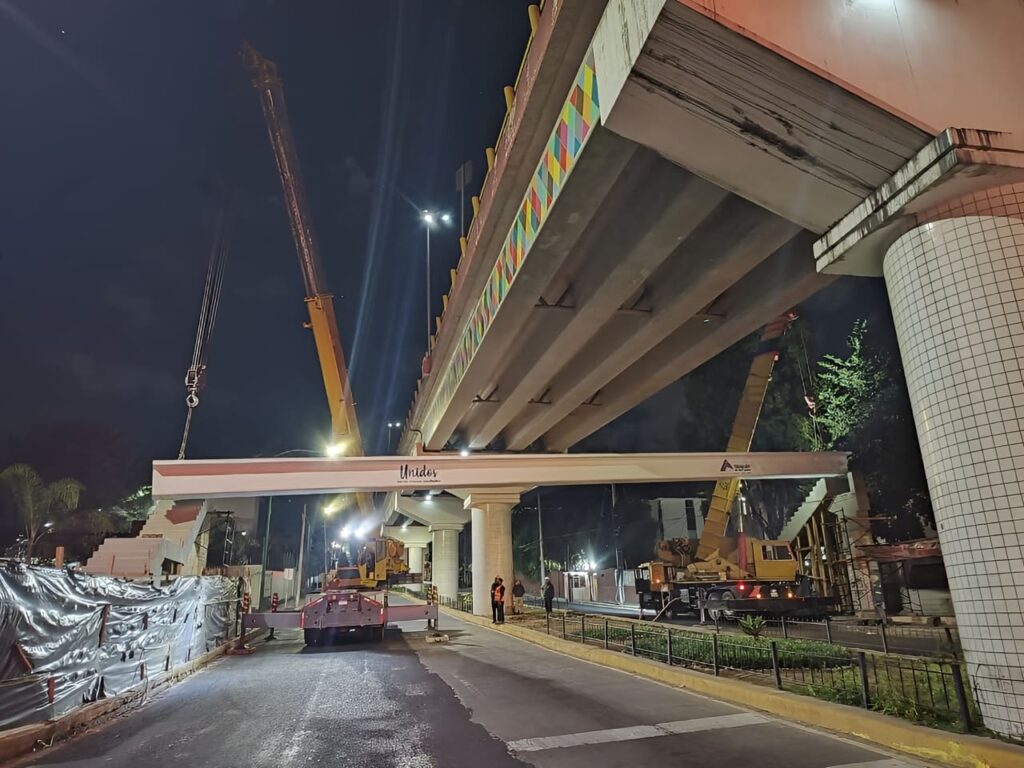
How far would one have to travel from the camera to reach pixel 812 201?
7238 mm

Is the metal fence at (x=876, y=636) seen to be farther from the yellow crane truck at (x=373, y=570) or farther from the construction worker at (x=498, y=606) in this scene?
the yellow crane truck at (x=373, y=570)

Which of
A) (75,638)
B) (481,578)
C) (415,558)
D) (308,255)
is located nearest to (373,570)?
(481,578)

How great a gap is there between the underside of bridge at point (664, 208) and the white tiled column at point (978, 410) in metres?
1.03

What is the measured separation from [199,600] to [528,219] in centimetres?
1157

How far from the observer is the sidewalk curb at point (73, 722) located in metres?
6.79

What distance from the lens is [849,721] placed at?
22.8ft

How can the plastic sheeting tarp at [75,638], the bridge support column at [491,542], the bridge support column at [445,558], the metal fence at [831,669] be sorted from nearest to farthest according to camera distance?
the metal fence at [831,669], the plastic sheeting tarp at [75,638], the bridge support column at [491,542], the bridge support column at [445,558]

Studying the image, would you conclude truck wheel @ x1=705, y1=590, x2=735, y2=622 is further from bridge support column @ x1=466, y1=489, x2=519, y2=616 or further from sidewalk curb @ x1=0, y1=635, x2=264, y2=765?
sidewalk curb @ x1=0, y1=635, x2=264, y2=765

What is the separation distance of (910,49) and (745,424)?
20.3m

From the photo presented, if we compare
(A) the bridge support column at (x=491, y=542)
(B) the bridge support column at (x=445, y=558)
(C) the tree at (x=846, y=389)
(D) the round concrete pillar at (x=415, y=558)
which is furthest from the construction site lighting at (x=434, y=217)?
(D) the round concrete pillar at (x=415, y=558)

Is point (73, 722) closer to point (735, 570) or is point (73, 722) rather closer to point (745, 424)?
point (735, 570)

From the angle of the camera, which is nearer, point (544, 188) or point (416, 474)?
point (544, 188)

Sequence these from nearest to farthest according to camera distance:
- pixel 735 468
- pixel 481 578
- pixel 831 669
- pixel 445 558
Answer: pixel 831 669
pixel 735 468
pixel 481 578
pixel 445 558

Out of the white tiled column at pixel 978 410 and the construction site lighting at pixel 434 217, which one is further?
the construction site lighting at pixel 434 217
